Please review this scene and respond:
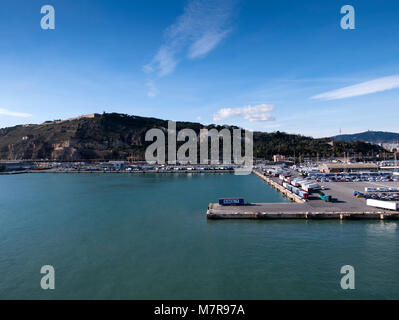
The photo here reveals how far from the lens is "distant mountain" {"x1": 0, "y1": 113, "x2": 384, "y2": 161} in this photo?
8706cm

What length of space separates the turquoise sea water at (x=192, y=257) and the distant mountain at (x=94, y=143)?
7223 centimetres

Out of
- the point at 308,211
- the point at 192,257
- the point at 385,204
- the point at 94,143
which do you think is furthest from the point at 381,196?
the point at 94,143

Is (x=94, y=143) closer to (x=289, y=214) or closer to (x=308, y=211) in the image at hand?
(x=289, y=214)

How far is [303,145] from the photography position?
338ft

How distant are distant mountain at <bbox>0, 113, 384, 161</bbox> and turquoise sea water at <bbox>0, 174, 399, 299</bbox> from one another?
237ft

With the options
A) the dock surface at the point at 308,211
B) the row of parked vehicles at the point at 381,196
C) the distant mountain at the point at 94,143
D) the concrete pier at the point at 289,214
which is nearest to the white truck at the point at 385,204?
the dock surface at the point at 308,211

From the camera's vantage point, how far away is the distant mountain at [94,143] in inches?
3428

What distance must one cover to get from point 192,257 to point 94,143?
289ft

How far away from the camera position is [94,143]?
3590 inches

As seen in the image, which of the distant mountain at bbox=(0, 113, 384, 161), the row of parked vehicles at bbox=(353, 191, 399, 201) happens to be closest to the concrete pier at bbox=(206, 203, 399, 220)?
the row of parked vehicles at bbox=(353, 191, 399, 201)

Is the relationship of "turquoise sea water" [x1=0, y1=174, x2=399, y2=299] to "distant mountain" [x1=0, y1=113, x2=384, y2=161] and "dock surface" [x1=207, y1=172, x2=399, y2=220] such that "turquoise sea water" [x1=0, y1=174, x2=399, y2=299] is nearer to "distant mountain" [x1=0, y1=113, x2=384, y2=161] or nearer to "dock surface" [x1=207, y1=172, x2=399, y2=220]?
"dock surface" [x1=207, y1=172, x2=399, y2=220]
